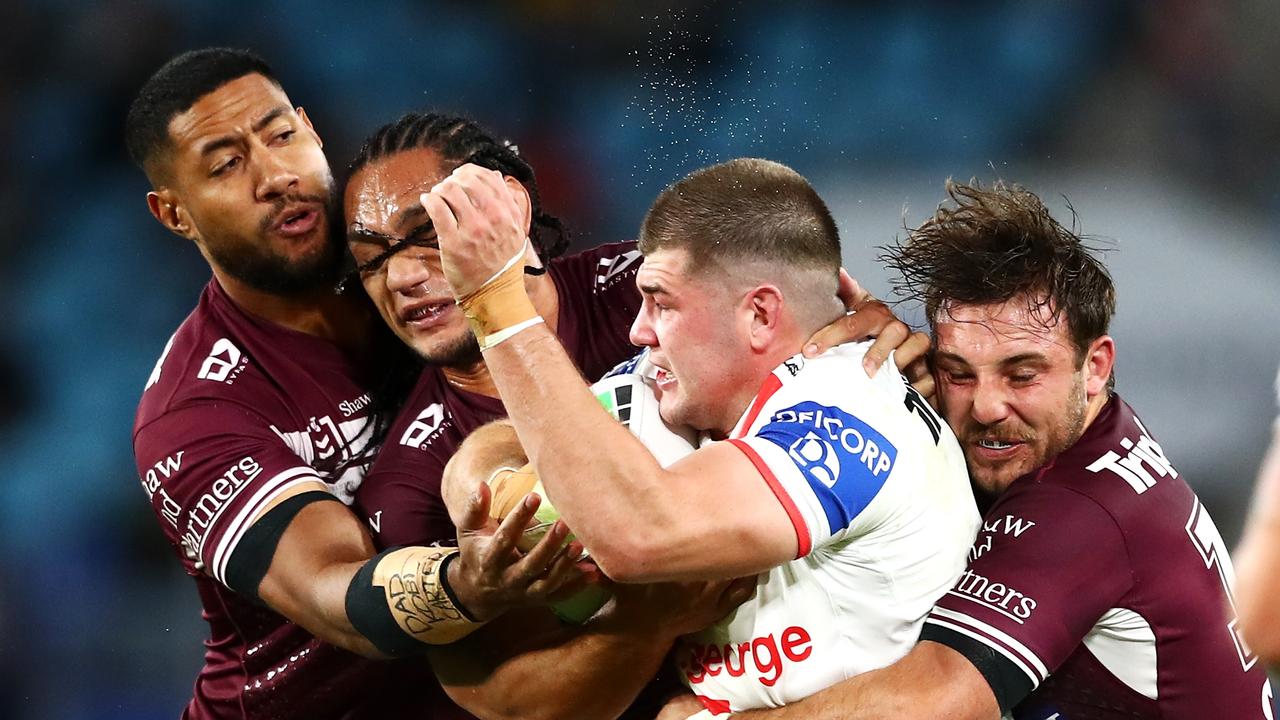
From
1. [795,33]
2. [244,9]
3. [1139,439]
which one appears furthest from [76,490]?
[1139,439]

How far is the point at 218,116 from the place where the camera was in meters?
3.84

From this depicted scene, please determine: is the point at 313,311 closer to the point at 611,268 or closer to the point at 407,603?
the point at 611,268

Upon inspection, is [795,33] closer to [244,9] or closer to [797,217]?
[244,9]

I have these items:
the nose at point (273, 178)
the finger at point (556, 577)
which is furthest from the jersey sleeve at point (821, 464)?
the nose at point (273, 178)

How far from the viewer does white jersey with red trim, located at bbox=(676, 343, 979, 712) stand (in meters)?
2.43

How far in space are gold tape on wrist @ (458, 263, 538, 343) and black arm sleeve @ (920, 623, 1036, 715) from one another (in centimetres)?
104

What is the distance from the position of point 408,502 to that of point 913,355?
1.25m

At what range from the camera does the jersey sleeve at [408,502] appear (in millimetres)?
3207

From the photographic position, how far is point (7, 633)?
6.02 m

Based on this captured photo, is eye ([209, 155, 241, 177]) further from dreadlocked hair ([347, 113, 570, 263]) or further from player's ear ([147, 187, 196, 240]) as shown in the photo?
dreadlocked hair ([347, 113, 570, 263])

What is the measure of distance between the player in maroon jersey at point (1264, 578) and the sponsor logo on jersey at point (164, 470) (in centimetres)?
272

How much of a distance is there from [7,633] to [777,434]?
488 cm

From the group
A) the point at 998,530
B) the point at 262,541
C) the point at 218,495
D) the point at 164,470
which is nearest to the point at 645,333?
the point at 998,530

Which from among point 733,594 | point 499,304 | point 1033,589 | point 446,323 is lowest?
point 1033,589
